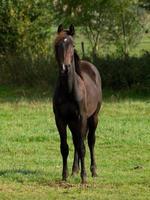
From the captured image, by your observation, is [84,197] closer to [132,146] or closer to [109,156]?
[109,156]

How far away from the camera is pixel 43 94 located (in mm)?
24391

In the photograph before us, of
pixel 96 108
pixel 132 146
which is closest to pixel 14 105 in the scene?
pixel 132 146

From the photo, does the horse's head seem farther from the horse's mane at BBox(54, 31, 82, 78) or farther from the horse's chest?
the horse's chest

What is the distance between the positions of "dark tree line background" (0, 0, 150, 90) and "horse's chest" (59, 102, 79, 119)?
1659 cm

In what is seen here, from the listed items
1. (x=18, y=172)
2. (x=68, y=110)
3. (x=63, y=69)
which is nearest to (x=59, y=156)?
(x=18, y=172)

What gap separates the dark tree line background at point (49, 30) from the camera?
88.2 feet

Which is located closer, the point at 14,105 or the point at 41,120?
the point at 41,120

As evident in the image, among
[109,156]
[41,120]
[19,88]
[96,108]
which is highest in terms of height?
[96,108]

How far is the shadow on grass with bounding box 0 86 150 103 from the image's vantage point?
22.8 m

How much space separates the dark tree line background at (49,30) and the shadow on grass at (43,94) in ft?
2.89

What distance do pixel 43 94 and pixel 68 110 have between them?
1513 centimetres

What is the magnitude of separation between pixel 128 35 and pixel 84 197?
67.9 ft

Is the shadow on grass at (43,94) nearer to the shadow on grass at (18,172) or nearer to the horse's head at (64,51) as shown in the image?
the shadow on grass at (18,172)

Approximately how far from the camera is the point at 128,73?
959 inches
